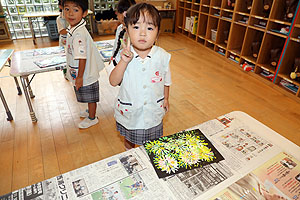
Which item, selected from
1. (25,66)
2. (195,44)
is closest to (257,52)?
(195,44)

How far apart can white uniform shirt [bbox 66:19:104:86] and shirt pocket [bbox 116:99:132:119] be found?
63 centimetres

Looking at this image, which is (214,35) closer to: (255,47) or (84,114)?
(255,47)

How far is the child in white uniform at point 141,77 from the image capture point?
88 cm

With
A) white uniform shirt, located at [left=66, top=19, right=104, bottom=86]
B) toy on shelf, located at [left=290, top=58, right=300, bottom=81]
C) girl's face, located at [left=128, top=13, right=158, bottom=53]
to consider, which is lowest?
toy on shelf, located at [left=290, top=58, right=300, bottom=81]

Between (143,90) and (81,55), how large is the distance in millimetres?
734

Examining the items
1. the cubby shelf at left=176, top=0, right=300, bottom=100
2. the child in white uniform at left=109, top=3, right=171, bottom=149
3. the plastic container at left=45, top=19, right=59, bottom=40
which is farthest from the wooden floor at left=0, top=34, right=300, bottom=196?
the plastic container at left=45, top=19, right=59, bottom=40

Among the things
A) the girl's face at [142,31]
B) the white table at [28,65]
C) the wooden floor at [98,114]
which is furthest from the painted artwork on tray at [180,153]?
the white table at [28,65]

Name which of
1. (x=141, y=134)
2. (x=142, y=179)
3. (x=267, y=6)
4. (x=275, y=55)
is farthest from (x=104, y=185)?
(x=267, y=6)

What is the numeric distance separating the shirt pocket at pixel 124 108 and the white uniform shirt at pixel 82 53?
2.05 ft

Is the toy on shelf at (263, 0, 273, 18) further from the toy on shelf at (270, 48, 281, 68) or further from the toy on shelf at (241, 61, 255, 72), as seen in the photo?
the toy on shelf at (241, 61, 255, 72)

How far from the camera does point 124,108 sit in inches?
43.7

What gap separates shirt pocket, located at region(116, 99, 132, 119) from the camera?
3.59 ft

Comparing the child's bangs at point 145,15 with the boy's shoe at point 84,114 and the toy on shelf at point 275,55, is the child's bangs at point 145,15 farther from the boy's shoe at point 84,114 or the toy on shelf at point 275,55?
the toy on shelf at point 275,55

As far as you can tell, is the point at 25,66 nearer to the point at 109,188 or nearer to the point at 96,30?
the point at 109,188
